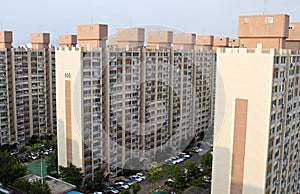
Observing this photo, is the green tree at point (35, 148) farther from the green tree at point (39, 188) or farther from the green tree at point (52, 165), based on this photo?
the green tree at point (39, 188)

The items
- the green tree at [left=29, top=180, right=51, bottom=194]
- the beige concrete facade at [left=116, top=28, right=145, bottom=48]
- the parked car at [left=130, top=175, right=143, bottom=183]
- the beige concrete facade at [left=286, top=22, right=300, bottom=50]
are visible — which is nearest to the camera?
the green tree at [left=29, top=180, right=51, bottom=194]

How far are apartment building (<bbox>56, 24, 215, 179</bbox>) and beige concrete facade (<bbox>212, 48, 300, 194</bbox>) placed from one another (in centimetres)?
598

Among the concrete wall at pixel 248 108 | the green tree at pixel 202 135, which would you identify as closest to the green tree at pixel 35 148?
the green tree at pixel 202 135

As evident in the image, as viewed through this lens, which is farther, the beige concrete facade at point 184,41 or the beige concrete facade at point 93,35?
the beige concrete facade at point 184,41

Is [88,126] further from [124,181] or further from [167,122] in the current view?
[167,122]

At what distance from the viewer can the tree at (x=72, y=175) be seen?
40.4ft

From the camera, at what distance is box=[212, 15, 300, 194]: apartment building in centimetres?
800

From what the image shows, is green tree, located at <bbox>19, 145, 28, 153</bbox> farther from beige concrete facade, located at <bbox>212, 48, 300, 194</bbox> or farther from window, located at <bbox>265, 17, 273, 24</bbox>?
window, located at <bbox>265, 17, 273, 24</bbox>

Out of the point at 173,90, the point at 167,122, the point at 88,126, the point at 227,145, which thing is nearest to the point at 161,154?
the point at 167,122

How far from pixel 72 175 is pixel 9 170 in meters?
2.62

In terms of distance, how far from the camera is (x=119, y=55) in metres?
14.2

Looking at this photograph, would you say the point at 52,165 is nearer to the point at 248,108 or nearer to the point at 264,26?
the point at 248,108

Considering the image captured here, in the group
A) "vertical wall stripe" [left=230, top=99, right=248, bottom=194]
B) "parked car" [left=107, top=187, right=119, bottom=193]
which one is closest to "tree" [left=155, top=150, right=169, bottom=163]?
"parked car" [left=107, top=187, right=119, bottom=193]

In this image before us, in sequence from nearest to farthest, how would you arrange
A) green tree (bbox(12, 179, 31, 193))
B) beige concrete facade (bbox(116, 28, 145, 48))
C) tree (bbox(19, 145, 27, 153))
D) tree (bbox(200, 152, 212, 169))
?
green tree (bbox(12, 179, 31, 193)) → beige concrete facade (bbox(116, 28, 145, 48)) → tree (bbox(200, 152, 212, 169)) → tree (bbox(19, 145, 27, 153))
